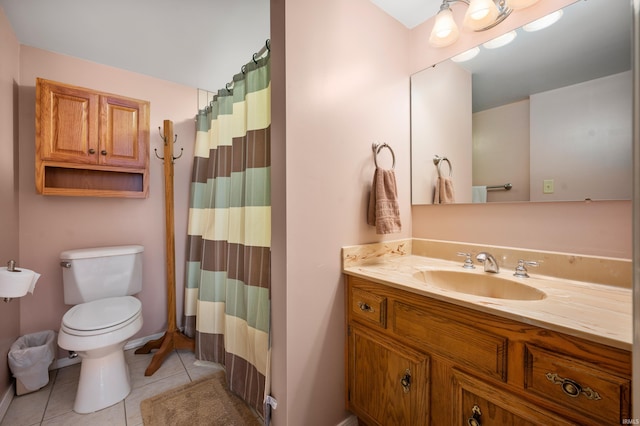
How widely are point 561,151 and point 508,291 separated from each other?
2.16ft

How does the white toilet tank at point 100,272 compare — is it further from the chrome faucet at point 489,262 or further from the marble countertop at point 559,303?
the chrome faucet at point 489,262

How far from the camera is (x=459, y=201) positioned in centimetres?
143

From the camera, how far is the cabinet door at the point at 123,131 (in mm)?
1759

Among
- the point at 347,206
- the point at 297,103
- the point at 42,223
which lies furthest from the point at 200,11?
the point at 42,223

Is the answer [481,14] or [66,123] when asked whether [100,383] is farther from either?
[481,14]

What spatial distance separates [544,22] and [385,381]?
1.76 metres

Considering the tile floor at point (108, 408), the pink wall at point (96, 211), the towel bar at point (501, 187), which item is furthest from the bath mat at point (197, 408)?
the towel bar at point (501, 187)

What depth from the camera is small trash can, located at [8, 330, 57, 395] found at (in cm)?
148

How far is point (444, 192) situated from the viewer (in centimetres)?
150

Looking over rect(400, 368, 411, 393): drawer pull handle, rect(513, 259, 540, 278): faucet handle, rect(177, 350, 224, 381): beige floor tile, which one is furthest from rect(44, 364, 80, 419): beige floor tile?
rect(513, 259, 540, 278): faucet handle

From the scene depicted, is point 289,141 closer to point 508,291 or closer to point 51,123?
point 508,291

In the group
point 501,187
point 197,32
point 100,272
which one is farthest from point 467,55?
point 100,272

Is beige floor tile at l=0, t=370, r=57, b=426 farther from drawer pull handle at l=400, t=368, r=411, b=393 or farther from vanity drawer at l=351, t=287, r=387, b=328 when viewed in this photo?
drawer pull handle at l=400, t=368, r=411, b=393

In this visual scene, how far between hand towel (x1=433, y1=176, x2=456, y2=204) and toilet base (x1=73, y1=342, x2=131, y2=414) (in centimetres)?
213
